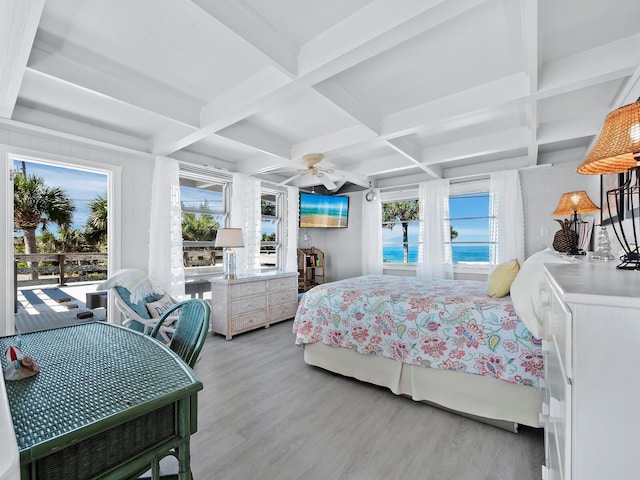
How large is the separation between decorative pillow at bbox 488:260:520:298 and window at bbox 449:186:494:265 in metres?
2.62

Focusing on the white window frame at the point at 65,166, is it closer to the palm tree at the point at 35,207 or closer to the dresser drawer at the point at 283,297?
the palm tree at the point at 35,207

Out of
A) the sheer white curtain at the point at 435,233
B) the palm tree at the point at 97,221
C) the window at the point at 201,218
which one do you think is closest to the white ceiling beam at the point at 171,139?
the window at the point at 201,218

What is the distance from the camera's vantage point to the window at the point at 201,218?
14.2 feet

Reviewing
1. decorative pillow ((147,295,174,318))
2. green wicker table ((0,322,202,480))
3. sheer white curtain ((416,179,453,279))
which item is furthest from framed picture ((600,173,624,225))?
decorative pillow ((147,295,174,318))

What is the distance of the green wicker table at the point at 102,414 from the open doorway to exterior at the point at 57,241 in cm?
253

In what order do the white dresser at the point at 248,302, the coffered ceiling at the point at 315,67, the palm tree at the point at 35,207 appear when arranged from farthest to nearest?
the white dresser at the point at 248,302
the palm tree at the point at 35,207
the coffered ceiling at the point at 315,67

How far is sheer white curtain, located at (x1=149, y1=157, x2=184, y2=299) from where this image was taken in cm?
376

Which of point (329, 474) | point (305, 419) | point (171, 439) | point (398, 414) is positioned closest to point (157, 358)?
point (171, 439)

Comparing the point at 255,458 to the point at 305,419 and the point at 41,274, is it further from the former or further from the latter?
the point at 41,274

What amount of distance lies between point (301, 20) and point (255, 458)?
262 cm

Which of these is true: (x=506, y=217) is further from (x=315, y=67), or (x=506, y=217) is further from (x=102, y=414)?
(x=102, y=414)

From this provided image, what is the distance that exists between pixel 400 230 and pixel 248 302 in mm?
3179

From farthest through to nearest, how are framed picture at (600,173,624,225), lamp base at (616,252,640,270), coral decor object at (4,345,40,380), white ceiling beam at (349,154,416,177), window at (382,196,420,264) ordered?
1. window at (382,196,420,264)
2. white ceiling beam at (349,154,416,177)
3. framed picture at (600,173,624,225)
4. lamp base at (616,252,640,270)
5. coral decor object at (4,345,40,380)

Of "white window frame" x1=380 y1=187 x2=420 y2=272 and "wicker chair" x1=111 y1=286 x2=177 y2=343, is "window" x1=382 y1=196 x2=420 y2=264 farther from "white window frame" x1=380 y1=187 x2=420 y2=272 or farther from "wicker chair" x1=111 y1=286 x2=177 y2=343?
"wicker chair" x1=111 y1=286 x2=177 y2=343
